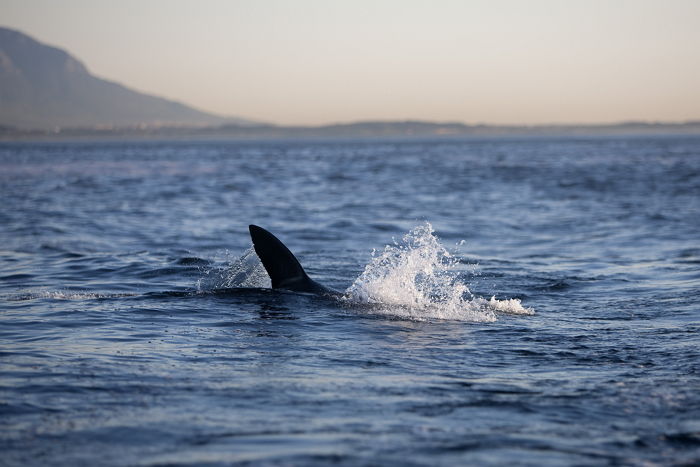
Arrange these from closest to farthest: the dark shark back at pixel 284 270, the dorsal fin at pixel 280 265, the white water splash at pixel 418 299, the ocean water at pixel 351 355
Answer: the ocean water at pixel 351 355 → the white water splash at pixel 418 299 → the dorsal fin at pixel 280 265 → the dark shark back at pixel 284 270

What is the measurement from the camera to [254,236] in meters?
12.1

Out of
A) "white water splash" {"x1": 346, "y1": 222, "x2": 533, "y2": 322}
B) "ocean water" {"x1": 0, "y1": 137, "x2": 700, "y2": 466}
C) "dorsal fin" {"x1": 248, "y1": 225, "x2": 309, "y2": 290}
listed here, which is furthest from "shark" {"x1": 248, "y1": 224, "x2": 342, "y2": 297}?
"white water splash" {"x1": 346, "y1": 222, "x2": 533, "y2": 322}

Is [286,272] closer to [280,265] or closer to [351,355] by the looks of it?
[280,265]

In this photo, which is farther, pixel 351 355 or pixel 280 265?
pixel 280 265

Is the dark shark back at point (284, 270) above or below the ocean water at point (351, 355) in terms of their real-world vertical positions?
above

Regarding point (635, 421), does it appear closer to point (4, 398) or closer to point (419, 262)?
point (4, 398)

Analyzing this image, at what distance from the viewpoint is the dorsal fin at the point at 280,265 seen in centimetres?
1247

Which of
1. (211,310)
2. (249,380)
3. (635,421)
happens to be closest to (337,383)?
(249,380)

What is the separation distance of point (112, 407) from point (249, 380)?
140 cm

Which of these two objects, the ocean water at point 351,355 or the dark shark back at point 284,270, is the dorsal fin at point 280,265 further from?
the ocean water at point 351,355

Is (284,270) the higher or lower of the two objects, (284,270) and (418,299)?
the higher

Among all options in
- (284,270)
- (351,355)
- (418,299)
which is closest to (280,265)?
(284,270)

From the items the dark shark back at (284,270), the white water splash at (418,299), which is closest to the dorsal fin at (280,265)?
the dark shark back at (284,270)

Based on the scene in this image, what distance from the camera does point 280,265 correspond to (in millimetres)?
12945
